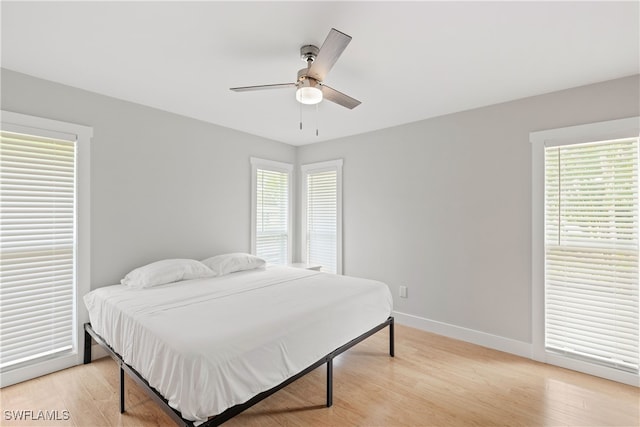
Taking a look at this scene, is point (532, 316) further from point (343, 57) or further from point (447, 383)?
point (343, 57)

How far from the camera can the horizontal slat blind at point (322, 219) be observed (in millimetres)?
4590

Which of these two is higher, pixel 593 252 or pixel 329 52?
pixel 329 52

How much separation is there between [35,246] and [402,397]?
3.30 m

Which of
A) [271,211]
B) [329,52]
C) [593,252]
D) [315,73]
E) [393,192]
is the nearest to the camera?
[329,52]

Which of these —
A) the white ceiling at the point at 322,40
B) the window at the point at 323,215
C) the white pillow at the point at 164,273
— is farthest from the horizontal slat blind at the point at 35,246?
the window at the point at 323,215

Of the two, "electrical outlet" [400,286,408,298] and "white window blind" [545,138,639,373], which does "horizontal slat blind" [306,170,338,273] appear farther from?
"white window blind" [545,138,639,373]

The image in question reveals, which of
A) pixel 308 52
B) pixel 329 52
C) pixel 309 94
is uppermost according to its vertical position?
pixel 308 52

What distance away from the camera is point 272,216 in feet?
15.2

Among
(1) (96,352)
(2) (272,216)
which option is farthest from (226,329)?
(2) (272,216)

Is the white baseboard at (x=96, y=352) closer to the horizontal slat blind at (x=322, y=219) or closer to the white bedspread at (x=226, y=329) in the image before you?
the white bedspread at (x=226, y=329)

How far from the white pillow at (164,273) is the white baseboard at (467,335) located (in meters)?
2.51

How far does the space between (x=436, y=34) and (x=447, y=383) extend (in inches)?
105

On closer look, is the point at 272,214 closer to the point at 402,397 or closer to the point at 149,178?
the point at 149,178

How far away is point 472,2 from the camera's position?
165 cm
